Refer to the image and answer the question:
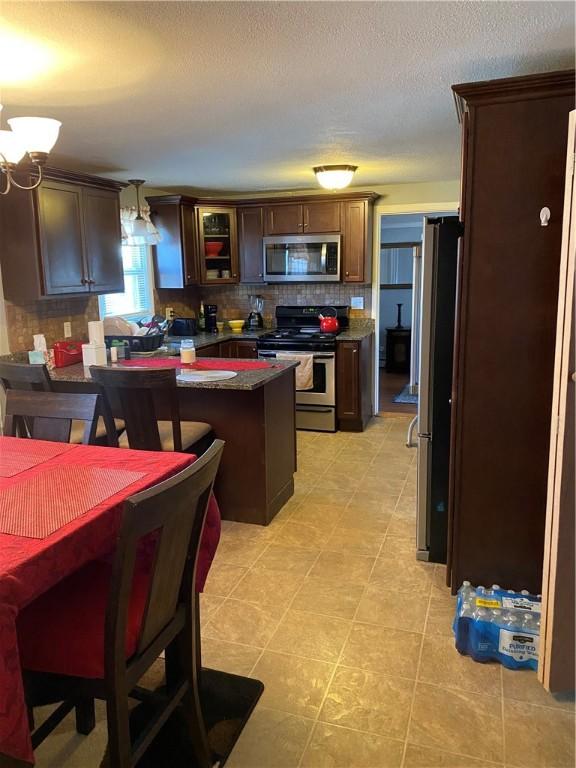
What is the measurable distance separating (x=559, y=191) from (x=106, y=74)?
5.91 feet

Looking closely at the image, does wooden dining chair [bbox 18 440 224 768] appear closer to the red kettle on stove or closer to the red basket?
the red basket

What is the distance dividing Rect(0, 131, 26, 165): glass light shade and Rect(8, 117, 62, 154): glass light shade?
2 cm

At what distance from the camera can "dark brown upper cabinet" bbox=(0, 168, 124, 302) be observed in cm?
364

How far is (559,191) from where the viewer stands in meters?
2.14

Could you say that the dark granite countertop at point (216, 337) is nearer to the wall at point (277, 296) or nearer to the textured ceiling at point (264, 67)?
the wall at point (277, 296)

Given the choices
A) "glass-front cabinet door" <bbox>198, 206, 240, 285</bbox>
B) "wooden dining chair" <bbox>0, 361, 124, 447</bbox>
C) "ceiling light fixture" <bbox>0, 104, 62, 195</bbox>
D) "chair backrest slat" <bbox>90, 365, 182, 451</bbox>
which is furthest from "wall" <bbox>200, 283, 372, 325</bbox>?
"ceiling light fixture" <bbox>0, 104, 62, 195</bbox>

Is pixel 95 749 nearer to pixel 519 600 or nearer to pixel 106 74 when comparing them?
pixel 519 600

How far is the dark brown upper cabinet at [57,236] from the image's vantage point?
3.64 m

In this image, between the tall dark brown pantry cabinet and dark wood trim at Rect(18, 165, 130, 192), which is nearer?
the tall dark brown pantry cabinet

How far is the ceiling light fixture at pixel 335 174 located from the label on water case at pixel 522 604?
321cm

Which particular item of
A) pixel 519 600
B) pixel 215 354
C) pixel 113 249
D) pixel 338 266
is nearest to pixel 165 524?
pixel 519 600

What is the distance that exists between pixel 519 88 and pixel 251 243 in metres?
3.83

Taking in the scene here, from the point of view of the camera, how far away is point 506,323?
7.54ft

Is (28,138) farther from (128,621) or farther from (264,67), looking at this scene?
(128,621)
